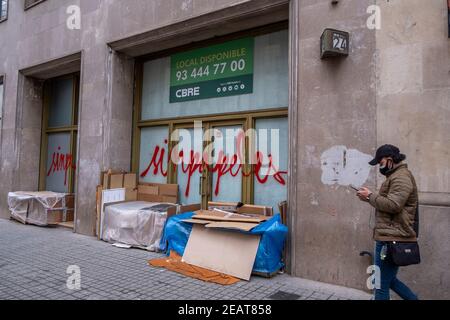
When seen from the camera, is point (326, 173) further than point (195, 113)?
No

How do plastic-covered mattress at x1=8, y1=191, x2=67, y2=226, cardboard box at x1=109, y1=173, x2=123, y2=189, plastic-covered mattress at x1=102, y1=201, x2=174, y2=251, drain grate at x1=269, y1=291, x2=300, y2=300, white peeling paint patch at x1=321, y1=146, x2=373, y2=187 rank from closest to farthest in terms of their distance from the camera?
drain grate at x1=269, y1=291, x2=300, y2=300
white peeling paint patch at x1=321, y1=146, x2=373, y2=187
plastic-covered mattress at x1=102, y1=201, x2=174, y2=251
cardboard box at x1=109, y1=173, x2=123, y2=189
plastic-covered mattress at x1=8, y1=191, x2=67, y2=226

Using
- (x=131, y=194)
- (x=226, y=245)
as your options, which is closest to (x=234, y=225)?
(x=226, y=245)

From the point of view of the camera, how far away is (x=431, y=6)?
4449mm

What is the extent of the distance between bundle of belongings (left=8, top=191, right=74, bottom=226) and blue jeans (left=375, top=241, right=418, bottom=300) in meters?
7.81

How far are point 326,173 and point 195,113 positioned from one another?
333 cm

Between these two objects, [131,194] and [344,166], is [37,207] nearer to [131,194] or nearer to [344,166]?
[131,194]

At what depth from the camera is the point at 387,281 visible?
3566 mm

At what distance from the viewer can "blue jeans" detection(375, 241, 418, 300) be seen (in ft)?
11.6

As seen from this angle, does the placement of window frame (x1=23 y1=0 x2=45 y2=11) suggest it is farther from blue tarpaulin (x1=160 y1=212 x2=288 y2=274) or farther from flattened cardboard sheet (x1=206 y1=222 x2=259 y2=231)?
blue tarpaulin (x1=160 y1=212 x2=288 y2=274)

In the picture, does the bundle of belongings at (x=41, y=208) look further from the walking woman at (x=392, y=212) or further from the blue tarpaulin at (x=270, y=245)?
the walking woman at (x=392, y=212)

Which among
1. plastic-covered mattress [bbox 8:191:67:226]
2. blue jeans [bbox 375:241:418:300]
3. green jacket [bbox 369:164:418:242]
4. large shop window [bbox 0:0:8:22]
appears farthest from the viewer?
large shop window [bbox 0:0:8:22]

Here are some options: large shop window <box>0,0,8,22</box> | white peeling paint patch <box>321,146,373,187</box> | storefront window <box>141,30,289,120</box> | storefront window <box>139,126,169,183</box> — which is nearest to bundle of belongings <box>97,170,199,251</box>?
storefront window <box>139,126,169,183</box>
